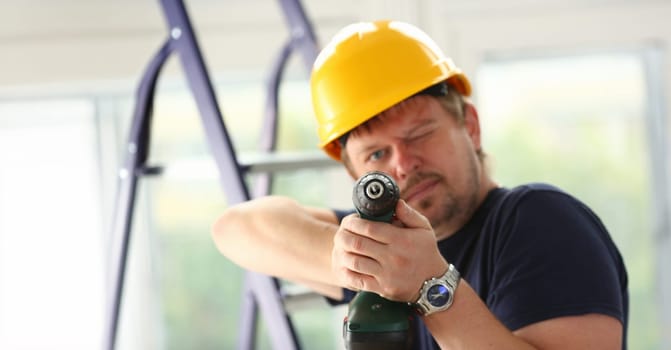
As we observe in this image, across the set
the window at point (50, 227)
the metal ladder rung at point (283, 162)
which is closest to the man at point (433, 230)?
the metal ladder rung at point (283, 162)

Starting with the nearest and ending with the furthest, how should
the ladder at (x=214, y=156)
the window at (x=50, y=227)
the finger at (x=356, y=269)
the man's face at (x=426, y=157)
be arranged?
the finger at (x=356, y=269) → the man's face at (x=426, y=157) → the ladder at (x=214, y=156) → the window at (x=50, y=227)

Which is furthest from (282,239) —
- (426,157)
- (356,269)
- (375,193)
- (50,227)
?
(50,227)

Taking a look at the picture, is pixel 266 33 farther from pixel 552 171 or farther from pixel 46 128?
pixel 552 171

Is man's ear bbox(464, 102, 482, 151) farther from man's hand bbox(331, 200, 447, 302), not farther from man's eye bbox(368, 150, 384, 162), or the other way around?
man's hand bbox(331, 200, 447, 302)

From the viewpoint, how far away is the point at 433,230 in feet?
4.59

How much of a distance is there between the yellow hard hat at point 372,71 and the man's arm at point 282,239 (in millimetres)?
209

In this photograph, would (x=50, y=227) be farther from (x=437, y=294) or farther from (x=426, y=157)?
(x=437, y=294)

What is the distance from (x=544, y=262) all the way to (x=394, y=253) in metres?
0.27

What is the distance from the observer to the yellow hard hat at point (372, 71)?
156cm

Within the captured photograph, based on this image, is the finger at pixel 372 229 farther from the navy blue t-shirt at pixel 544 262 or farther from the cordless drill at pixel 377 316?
the navy blue t-shirt at pixel 544 262

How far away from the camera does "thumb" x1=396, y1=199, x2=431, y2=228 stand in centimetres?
118

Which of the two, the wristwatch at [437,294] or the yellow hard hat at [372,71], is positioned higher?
the yellow hard hat at [372,71]

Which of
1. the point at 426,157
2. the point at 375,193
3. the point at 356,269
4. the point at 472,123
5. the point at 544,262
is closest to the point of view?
the point at 375,193

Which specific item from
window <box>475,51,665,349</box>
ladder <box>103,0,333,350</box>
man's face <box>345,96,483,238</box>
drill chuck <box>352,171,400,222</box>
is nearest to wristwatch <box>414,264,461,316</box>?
drill chuck <box>352,171,400,222</box>
